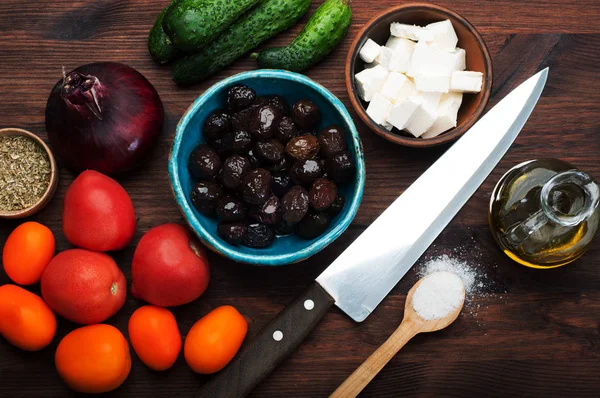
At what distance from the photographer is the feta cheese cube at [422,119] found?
1.26 m

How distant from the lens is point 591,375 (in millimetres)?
1371

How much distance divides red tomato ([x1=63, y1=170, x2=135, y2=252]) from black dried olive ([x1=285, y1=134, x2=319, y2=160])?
363mm

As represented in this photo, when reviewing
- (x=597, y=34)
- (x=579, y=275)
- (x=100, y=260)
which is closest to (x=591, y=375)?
(x=579, y=275)

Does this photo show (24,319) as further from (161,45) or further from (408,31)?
(408,31)

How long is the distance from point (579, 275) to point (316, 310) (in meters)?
0.61

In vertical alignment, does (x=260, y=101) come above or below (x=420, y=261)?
above

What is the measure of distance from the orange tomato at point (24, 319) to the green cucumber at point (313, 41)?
0.70m

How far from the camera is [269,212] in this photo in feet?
3.94

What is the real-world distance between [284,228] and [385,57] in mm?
427

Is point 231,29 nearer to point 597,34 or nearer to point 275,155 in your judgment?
point 275,155

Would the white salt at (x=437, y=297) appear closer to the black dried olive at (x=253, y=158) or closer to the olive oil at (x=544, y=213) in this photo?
the olive oil at (x=544, y=213)

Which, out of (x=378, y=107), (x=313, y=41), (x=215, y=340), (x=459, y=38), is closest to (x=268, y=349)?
(x=215, y=340)

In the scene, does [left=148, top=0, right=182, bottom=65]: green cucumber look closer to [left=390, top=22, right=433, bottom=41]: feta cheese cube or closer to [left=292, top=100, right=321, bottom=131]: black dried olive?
[left=292, top=100, right=321, bottom=131]: black dried olive

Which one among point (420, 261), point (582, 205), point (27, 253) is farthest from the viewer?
point (420, 261)
